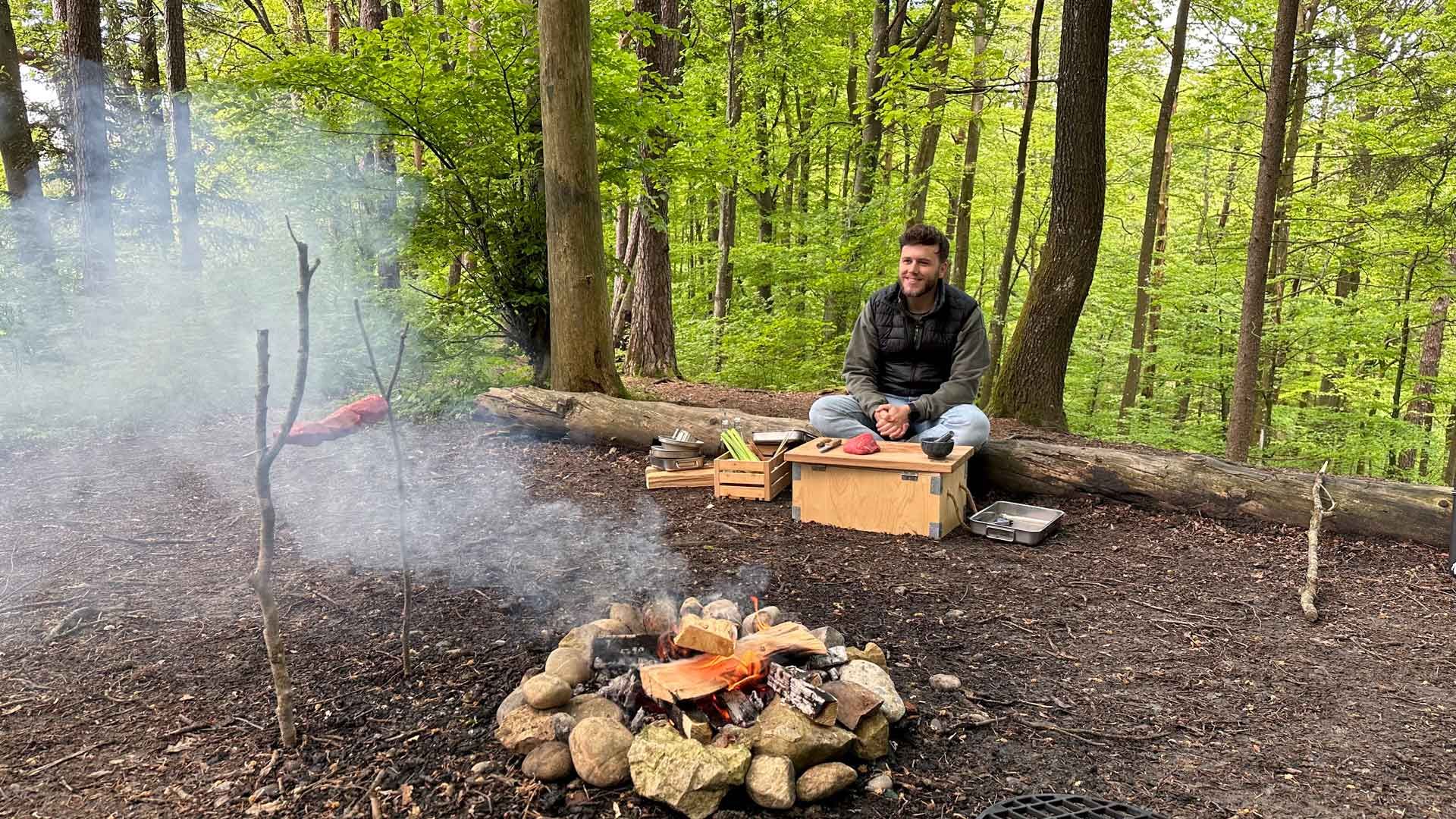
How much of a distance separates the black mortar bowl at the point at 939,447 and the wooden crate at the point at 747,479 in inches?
37.5

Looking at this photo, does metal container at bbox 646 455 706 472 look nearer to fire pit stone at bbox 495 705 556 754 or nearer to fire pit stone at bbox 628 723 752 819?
fire pit stone at bbox 495 705 556 754

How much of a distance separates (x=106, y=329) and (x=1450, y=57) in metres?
13.4

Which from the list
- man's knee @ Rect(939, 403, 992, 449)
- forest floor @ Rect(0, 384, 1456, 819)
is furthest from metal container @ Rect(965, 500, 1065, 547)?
man's knee @ Rect(939, 403, 992, 449)

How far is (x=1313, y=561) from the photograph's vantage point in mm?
3045

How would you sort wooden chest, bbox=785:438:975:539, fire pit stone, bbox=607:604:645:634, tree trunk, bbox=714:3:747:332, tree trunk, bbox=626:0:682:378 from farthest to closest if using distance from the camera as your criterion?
tree trunk, bbox=714:3:747:332, tree trunk, bbox=626:0:682:378, wooden chest, bbox=785:438:975:539, fire pit stone, bbox=607:604:645:634

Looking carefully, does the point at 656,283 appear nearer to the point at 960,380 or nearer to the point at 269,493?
the point at 960,380

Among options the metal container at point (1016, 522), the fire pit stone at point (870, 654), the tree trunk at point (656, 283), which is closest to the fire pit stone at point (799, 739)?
the fire pit stone at point (870, 654)

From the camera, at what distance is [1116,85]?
1080 cm

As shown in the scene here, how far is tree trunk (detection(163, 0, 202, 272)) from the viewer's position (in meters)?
8.33

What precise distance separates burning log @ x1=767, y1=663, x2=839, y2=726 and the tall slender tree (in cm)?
479

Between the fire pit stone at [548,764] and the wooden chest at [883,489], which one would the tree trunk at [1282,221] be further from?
the fire pit stone at [548,764]

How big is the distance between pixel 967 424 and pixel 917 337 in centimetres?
60

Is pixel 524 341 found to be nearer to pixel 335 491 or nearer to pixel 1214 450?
pixel 335 491

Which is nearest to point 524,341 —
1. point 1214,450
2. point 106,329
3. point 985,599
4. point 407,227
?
point 407,227
